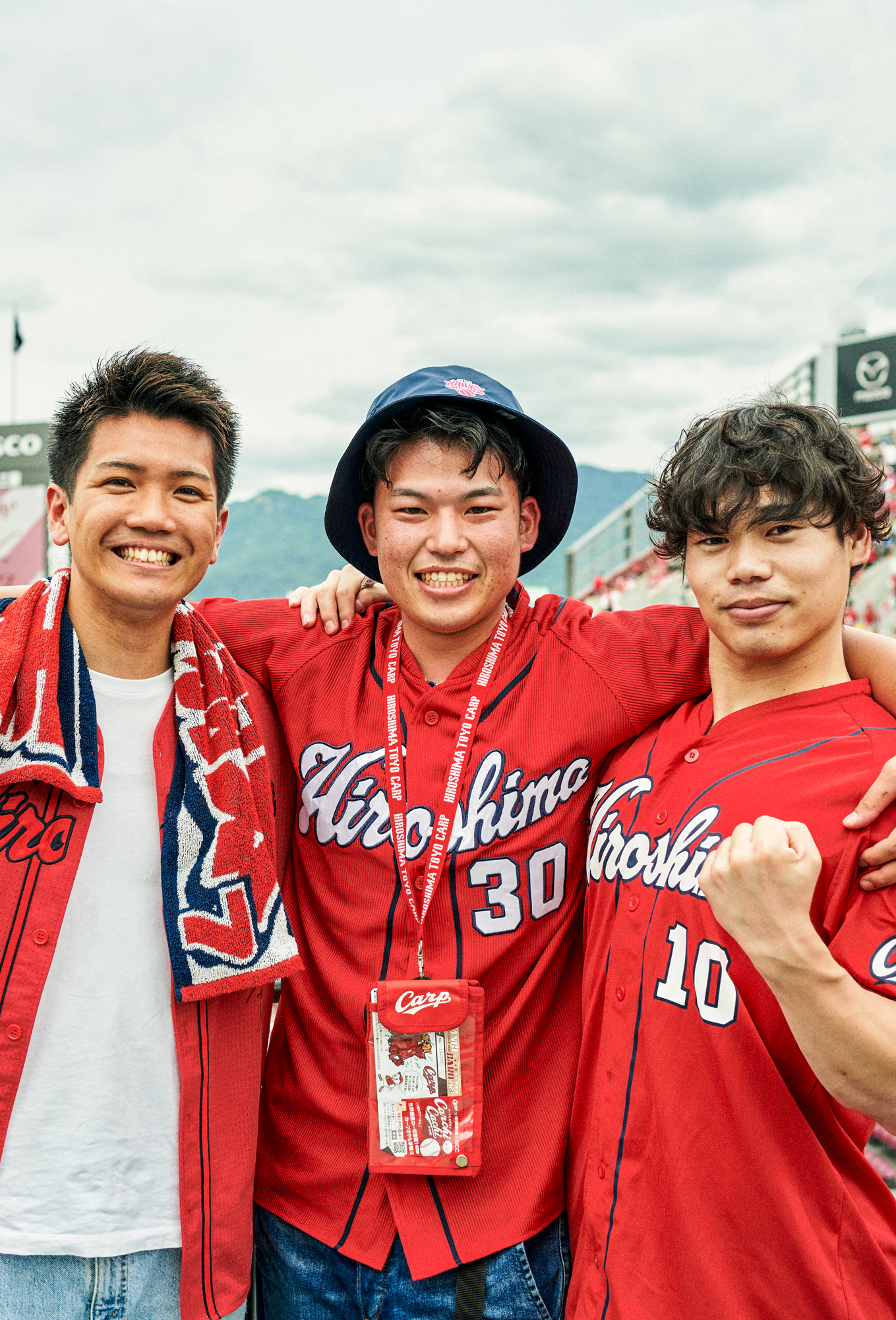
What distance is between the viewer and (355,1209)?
213 centimetres

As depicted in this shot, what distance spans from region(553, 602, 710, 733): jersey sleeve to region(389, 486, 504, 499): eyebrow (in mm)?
383

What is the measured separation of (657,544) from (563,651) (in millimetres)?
353

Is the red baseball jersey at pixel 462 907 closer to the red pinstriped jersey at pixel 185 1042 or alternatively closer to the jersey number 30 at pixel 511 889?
the jersey number 30 at pixel 511 889

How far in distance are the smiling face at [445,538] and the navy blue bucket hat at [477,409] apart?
0.37 ft

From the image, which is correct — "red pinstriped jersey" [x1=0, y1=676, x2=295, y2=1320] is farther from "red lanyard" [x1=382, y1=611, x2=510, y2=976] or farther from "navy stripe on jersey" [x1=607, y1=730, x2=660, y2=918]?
"navy stripe on jersey" [x1=607, y1=730, x2=660, y2=918]

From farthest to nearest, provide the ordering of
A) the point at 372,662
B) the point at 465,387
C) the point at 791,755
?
the point at 372,662, the point at 465,387, the point at 791,755

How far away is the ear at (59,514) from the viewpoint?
7.16ft

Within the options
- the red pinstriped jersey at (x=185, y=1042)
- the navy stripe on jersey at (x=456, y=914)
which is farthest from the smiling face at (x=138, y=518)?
the navy stripe on jersey at (x=456, y=914)

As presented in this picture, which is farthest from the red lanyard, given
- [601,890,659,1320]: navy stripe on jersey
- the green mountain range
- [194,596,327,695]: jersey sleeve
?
the green mountain range

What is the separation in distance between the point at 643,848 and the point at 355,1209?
0.99 meters

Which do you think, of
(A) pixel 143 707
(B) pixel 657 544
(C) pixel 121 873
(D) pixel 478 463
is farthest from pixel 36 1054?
(B) pixel 657 544

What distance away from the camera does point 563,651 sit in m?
2.39

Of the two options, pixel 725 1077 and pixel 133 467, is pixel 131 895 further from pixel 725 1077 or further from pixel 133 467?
pixel 725 1077

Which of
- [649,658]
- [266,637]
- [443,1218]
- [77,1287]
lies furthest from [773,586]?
[77,1287]
